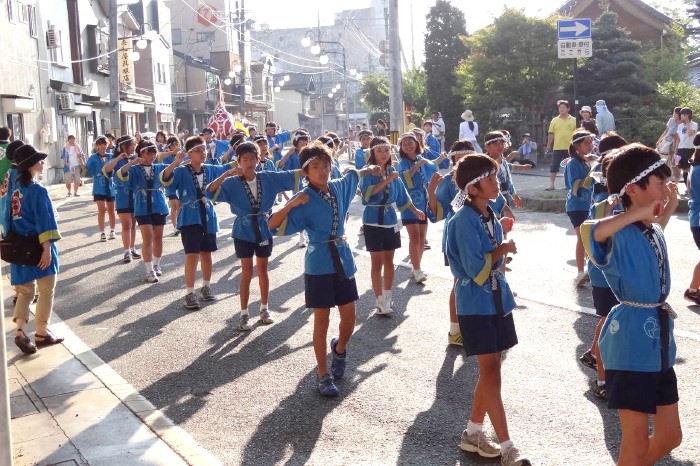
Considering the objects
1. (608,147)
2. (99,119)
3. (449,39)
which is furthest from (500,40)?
(608,147)

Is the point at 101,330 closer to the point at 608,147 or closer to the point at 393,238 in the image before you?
the point at 393,238

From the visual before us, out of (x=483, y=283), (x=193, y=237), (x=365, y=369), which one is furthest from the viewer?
(x=193, y=237)

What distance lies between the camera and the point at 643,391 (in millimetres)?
3682

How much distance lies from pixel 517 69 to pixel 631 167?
2529 cm

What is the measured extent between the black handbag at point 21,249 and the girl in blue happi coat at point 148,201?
332 cm

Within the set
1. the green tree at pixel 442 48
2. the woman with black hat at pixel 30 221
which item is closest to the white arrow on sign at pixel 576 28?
the woman with black hat at pixel 30 221

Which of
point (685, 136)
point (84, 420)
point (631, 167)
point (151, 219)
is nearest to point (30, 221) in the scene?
point (84, 420)

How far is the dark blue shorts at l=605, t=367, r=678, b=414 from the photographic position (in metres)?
3.68

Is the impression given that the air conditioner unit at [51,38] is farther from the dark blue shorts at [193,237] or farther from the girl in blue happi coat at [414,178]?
the girl in blue happi coat at [414,178]

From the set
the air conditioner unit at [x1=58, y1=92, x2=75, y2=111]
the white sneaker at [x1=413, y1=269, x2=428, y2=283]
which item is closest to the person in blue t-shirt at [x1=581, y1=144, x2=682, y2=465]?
the white sneaker at [x1=413, y1=269, x2=428, y2=283]

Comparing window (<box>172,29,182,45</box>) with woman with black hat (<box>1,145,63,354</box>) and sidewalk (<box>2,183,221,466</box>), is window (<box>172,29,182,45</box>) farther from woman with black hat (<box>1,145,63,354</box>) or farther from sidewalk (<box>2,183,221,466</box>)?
sidewalk (<box>2,183,221,466</box>)

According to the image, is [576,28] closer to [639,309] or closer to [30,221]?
[30,221]

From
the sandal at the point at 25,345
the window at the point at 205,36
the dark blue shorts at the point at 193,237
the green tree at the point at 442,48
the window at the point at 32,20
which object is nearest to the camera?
the sandal at the point at 25,345

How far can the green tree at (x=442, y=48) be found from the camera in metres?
39.5
